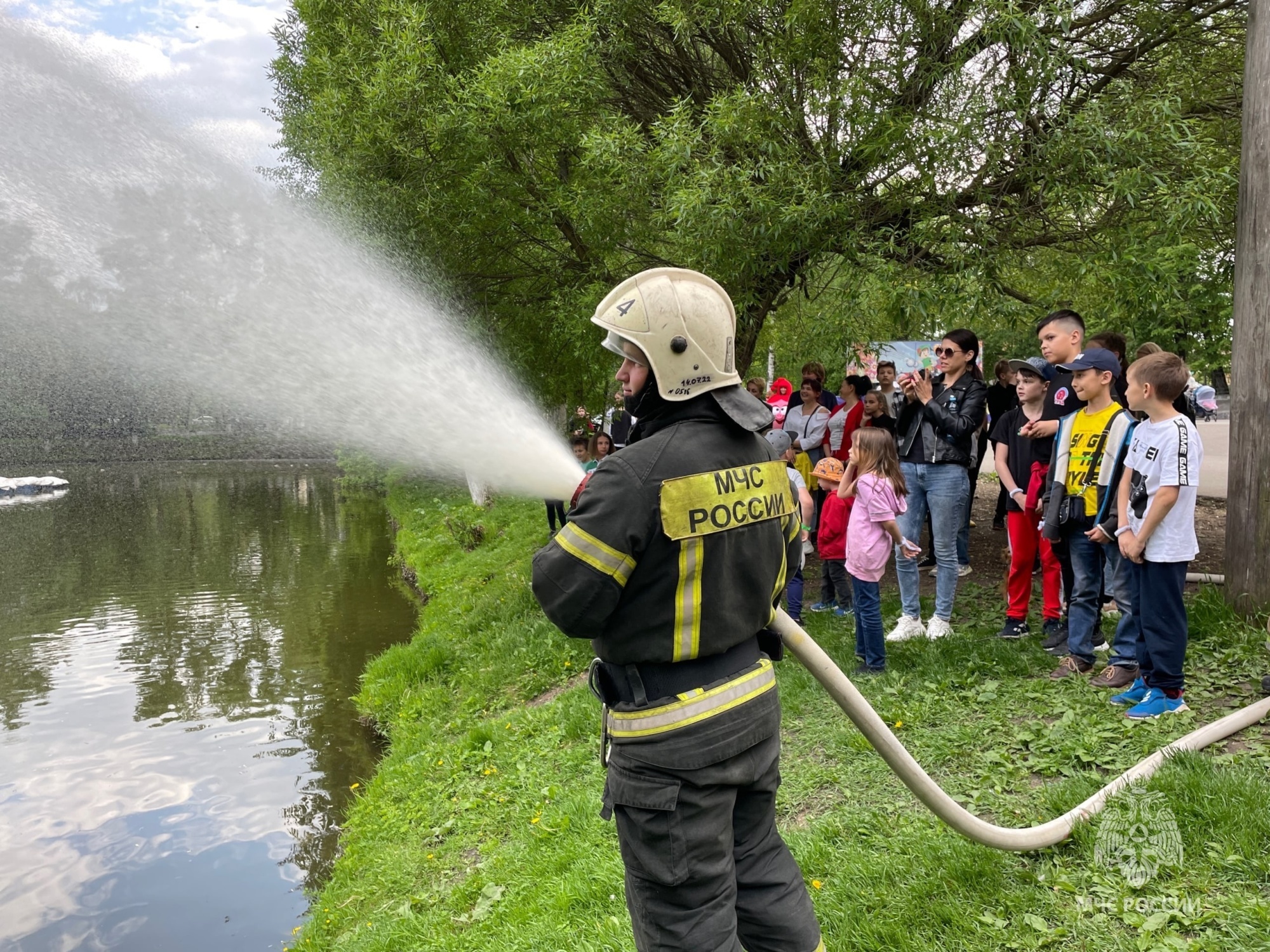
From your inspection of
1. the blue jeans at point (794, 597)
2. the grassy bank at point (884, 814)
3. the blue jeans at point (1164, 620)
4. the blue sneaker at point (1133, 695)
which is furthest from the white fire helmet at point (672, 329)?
the blue jeans at point (794, 597)

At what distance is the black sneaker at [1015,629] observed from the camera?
6.93m

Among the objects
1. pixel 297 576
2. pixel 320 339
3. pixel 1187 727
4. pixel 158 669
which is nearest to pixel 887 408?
pixel 1187 727

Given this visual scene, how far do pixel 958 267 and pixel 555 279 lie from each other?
703cm

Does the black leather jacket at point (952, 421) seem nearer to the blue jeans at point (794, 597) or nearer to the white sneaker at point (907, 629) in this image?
the white sneaker at point (907, 629)

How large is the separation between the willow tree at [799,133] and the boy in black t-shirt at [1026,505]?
87 centimetres

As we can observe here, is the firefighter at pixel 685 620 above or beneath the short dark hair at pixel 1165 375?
beneath

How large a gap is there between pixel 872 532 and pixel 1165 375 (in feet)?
7.25

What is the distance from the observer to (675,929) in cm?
271

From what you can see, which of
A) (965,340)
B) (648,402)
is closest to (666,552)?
(648,402)

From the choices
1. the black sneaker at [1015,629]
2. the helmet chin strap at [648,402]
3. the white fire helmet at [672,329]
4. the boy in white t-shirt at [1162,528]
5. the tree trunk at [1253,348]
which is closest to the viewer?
the white fire helmet at [672,329]

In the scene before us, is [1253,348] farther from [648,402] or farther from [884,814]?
[648,402]

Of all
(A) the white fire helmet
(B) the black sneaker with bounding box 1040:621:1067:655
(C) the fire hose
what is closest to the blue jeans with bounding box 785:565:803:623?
(B) the black sneaker with bounding box 1040:621:1067:655

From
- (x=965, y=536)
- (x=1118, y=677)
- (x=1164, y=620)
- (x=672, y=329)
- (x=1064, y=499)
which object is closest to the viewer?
(x=672, y=329)

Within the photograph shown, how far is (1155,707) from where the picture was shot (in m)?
5.00
